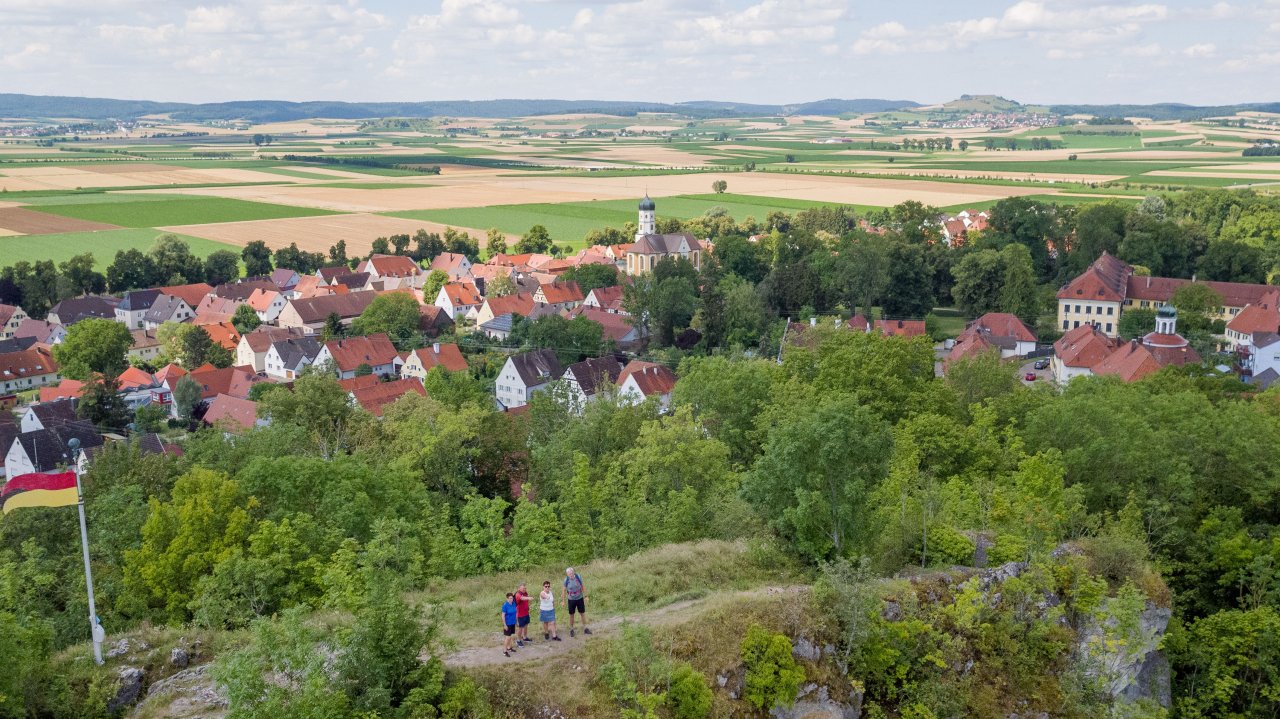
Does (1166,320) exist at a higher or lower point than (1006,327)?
higher

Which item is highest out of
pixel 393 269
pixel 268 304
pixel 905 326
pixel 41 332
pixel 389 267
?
pixel 389 267

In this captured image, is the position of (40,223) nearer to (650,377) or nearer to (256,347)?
(256,347)

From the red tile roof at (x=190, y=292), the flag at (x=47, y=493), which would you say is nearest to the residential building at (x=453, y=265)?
the red tile roof at (x=190, y=292)

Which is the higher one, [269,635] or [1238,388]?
[269,635]

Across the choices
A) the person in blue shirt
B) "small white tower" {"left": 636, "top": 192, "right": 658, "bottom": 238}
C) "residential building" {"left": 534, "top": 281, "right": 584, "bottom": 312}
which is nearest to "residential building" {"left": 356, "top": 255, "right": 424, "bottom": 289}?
"residential building" {"left": 534, "top": 281, "right": 584, "bottom": 312}

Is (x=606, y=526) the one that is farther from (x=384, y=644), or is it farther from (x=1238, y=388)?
(x=1238, y=388)

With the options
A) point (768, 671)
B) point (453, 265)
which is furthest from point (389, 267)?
point (768, 671)

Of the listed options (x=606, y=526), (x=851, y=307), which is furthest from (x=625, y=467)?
(x=851, y=307)
